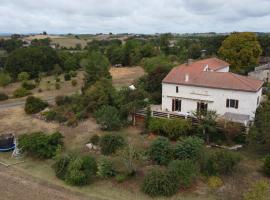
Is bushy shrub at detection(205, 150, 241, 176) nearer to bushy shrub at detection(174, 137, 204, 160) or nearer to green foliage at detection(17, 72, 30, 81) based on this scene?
bushy shrub at detection(174, 137, 204, 160)

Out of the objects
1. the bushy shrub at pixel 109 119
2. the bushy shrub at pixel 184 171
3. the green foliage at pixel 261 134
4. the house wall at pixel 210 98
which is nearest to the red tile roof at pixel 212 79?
the house wall at pixel 210 98

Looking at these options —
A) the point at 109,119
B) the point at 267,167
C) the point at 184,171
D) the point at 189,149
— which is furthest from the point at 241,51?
the point at 184,171

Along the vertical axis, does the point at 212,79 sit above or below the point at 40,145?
above

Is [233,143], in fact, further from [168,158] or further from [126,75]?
[126,75]

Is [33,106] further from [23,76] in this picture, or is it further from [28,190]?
[23,76]

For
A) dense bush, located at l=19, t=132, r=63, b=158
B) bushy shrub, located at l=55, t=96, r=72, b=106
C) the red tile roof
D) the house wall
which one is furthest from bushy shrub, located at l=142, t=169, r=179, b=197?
bushy shrub, located at l=55, t=96, r=72, b=106

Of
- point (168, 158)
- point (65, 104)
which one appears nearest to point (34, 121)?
point (65, 104)

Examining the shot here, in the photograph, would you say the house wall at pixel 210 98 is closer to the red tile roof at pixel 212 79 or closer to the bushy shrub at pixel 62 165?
the red tile roof at pixel 212 79
